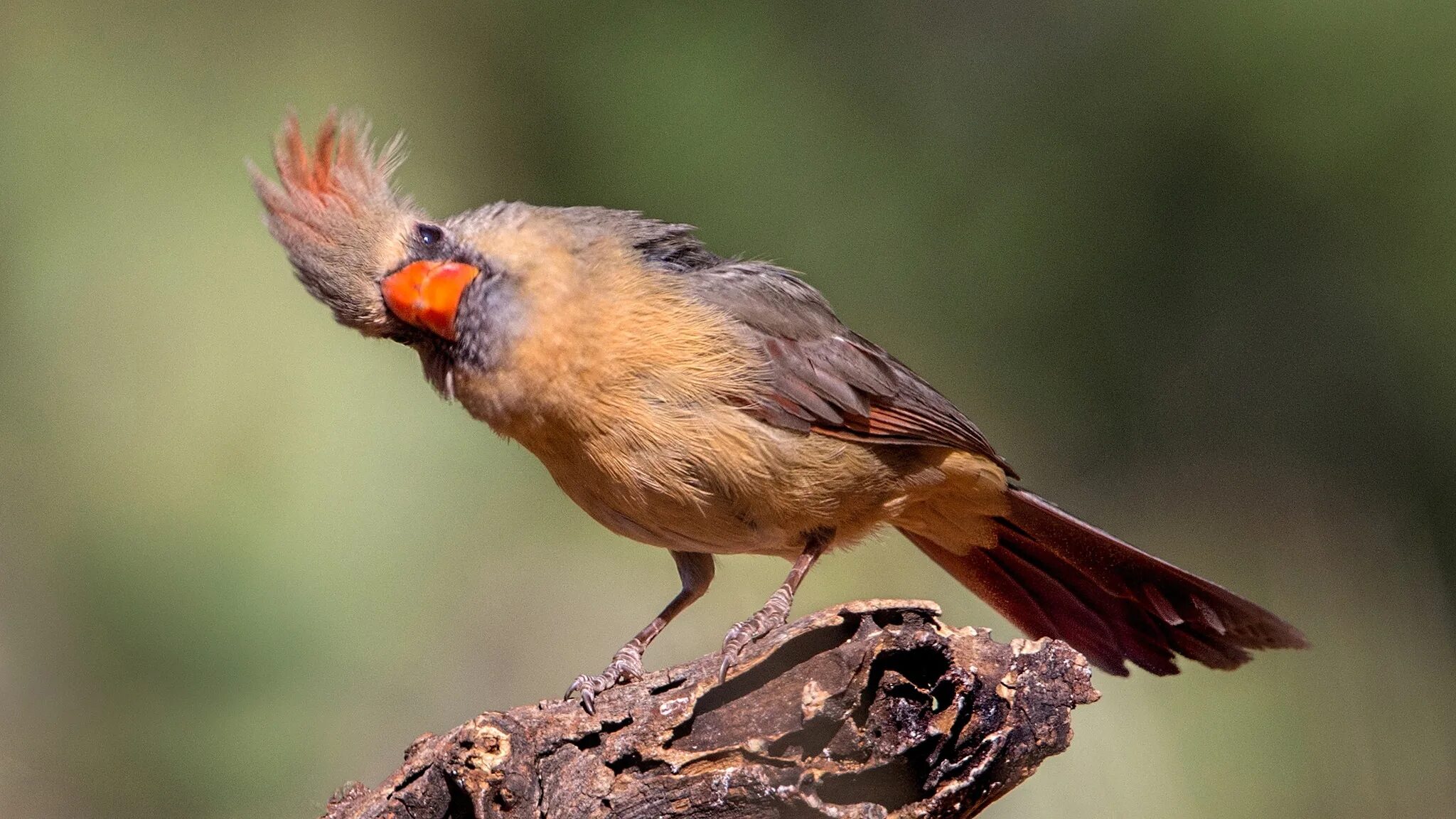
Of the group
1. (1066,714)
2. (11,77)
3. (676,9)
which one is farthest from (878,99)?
(11,77)

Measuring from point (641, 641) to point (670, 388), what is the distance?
65cm

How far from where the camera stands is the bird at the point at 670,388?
8.54ft

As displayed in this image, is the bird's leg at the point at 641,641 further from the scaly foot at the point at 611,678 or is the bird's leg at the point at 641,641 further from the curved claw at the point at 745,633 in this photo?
the curved claw at the point at 745,633

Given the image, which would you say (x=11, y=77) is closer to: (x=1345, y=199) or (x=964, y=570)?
(x=964, y=570)

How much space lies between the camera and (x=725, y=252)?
4.30 m

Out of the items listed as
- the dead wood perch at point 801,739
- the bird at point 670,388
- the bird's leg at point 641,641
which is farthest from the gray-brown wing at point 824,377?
the dead wood perch at point 801,739

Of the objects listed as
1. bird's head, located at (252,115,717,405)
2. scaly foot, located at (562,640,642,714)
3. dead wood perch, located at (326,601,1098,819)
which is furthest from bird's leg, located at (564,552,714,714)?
bird's head, located at (252,115,717,405)

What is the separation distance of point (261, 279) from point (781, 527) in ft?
8.05

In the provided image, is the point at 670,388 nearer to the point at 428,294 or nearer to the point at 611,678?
the point at 428,294

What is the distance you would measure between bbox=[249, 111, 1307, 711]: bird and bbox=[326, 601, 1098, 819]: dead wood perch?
111 mm

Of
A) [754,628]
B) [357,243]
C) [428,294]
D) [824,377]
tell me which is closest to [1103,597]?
[824,377]

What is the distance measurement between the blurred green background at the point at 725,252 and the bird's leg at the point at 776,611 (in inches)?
47.0

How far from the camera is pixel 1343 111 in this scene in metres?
3.73

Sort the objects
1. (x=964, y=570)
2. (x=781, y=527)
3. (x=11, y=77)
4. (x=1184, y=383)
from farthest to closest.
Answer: (x=11, y=77)
(x=1184, y=383)
(x=964, y=570)
(x=781, y=527)
